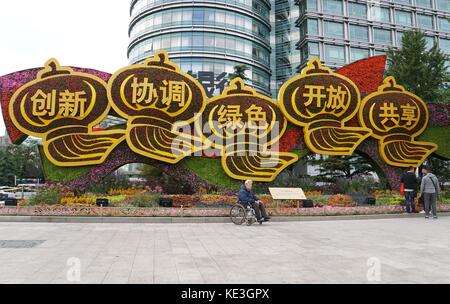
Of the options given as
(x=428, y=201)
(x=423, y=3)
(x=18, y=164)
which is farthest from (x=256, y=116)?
(x=423, y=3)

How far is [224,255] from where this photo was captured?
649 centimetres

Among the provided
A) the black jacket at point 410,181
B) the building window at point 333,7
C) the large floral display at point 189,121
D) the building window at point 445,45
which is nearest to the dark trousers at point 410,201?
the black jacket at point 410,181

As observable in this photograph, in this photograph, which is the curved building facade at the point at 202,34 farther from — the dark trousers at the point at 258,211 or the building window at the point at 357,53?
the dark trousers at the point at 258,211

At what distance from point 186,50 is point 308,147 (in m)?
34.4

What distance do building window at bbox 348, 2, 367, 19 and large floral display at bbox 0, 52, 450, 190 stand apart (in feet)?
137

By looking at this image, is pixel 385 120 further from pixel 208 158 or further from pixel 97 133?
pixel 97 133

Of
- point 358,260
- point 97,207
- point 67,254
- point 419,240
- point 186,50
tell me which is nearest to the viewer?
point 358,260

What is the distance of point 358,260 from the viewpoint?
604 centimetres

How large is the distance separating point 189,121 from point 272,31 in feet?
160

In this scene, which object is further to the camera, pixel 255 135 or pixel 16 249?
pixel 255 135

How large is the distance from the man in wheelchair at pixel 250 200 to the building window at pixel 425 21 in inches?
2341

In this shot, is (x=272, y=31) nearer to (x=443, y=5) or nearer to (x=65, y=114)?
(x=443, y=5)

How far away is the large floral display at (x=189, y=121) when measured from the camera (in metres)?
15.9

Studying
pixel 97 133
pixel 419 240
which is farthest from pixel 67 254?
pixel 97 133
